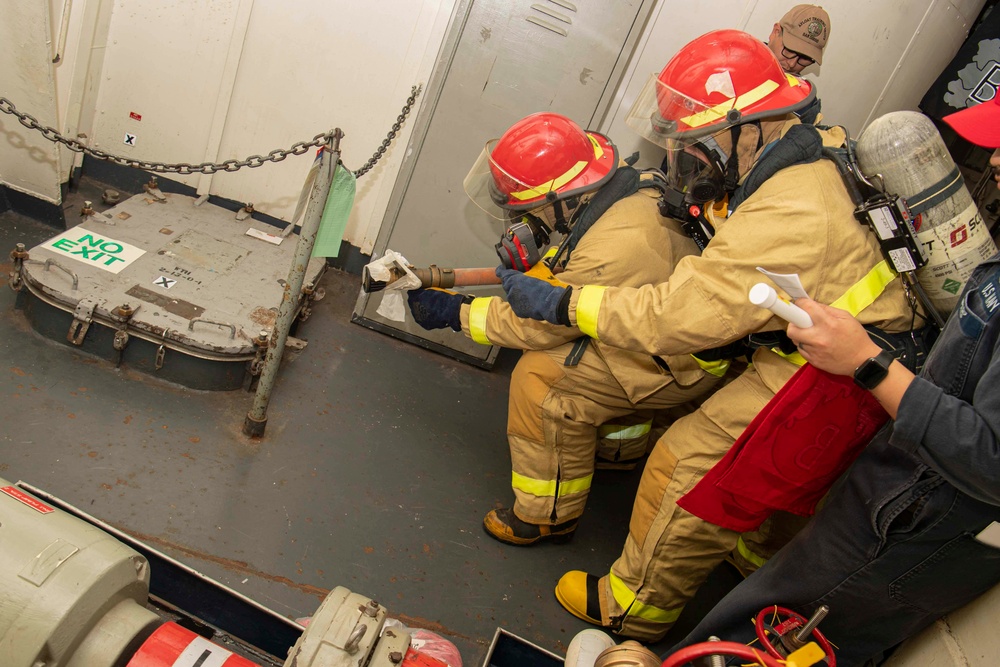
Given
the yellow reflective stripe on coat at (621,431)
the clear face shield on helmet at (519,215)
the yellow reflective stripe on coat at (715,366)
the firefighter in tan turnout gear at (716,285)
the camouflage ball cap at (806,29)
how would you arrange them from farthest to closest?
the yellow reflective stripe on coat at (621,431) → the camouflage ball cap at (806,29) → the clear face shield on helmet at (519,215) → the yellow reflective stripe on coat at (715,366) → the firefighter in tan turnout gear at (716,285)

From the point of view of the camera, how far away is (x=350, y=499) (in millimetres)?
2799

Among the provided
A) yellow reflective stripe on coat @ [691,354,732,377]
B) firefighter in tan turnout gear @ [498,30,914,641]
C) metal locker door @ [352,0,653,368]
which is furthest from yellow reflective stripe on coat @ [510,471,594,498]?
metal locker door @ [352,0,653,368]

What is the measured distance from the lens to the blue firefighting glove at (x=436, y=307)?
9.70ft

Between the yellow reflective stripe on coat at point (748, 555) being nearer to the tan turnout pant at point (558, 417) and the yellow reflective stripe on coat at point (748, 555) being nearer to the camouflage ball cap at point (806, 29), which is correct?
the tan turnout pant at point (558, 417)

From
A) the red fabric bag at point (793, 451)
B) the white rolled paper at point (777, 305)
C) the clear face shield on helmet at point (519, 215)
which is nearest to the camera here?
the white rolled paper at point (777, 305)

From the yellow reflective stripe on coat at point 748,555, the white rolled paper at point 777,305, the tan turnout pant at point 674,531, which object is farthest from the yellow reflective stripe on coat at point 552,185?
the yellow reflective stripe on coat at point 748,555

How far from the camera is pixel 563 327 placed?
9.19 ft

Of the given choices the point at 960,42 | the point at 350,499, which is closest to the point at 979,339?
the point at 350,499

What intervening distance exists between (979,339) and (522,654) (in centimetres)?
134

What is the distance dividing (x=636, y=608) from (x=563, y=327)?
3.40ft

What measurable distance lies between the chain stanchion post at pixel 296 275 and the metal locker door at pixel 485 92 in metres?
1.04

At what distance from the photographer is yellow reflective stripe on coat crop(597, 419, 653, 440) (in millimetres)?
3363

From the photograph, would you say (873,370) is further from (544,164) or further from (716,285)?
(544,164)

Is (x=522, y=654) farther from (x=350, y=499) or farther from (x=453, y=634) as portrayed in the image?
(x=350, y=499)
